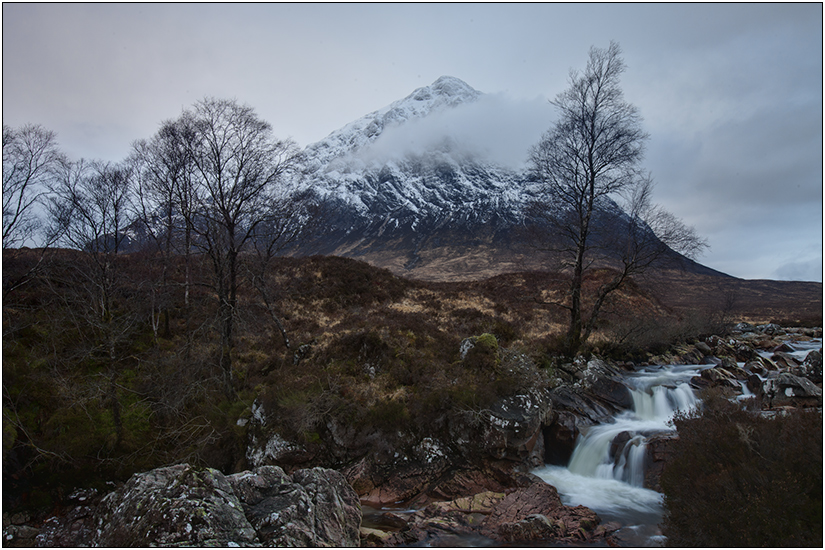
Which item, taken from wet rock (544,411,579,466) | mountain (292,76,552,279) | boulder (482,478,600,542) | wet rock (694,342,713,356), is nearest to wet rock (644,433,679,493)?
wet rock (544,411,579,466)

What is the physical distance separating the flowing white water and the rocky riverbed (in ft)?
0.86

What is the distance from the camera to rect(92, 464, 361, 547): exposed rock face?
558cm

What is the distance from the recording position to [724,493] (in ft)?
17.3

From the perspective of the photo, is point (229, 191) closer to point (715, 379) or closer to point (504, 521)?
point (504, 521)

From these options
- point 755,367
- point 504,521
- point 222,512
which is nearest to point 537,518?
point 504,521

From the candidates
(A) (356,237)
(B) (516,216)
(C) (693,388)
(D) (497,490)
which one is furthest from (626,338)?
(A) (356,237)

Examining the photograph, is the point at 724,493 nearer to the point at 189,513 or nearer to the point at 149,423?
the point at 189,513

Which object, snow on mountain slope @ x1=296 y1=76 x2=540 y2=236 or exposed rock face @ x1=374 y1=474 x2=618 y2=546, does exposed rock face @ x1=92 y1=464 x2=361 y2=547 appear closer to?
exposed rock face @ x1=374 y1=474 x2=618 y2=546

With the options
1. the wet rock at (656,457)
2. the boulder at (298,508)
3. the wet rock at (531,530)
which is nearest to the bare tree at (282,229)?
the boulder at (298,508)

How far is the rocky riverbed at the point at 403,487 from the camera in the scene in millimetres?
5980

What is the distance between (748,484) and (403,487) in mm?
6733

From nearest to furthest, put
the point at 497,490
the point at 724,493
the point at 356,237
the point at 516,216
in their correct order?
the point at 724,493 → the point at 497,490 → the point at 516,216 → the point at 356,237

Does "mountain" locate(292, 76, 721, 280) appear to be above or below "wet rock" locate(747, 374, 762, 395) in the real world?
above

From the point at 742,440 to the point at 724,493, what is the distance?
0.85m
